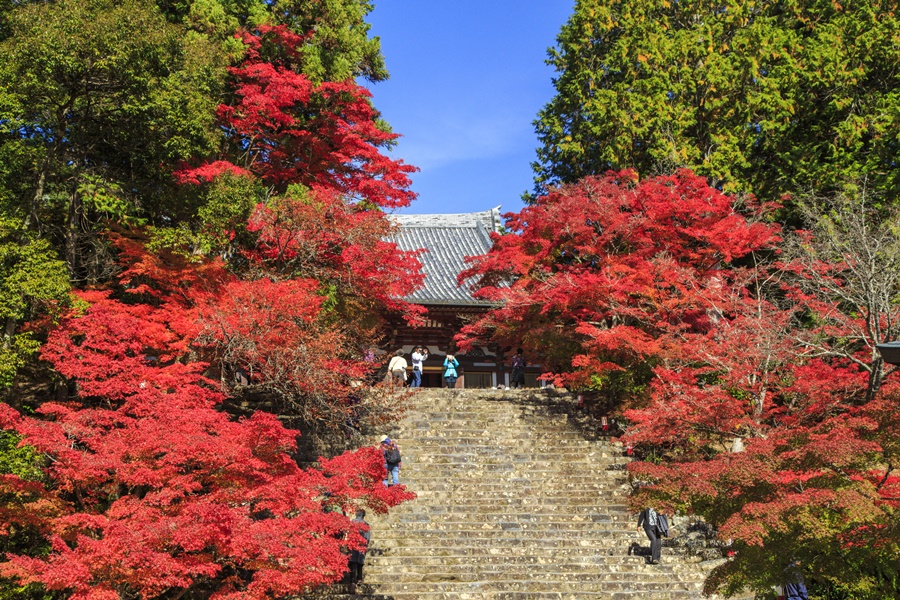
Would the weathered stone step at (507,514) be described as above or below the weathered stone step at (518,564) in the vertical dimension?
above

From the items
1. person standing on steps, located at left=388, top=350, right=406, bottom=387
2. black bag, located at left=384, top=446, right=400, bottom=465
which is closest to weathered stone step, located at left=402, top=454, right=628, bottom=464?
black bag, located at left=384, top=446, right=400, bottom=465

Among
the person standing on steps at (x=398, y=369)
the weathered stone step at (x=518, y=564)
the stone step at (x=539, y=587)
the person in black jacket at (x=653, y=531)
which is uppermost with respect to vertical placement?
the person standing on steps at (x=398, y=369)

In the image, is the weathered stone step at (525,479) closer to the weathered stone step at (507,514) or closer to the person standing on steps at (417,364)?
the weathered stone step at (507,514)

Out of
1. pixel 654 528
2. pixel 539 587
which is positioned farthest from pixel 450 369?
pixel 539 587

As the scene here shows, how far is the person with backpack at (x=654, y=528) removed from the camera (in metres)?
13.0

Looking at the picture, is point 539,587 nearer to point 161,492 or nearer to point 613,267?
point 161,492

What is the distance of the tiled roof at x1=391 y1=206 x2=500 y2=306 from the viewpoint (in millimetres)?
25219

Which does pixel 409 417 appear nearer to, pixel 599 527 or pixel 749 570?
pixel 599 527

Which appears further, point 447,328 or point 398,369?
point 447,328

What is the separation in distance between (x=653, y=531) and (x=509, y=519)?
8.80 feet

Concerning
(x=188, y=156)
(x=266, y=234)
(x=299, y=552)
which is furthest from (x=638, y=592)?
(x=188, y=156)

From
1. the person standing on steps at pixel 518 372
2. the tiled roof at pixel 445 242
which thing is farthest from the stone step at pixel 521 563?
the tiled roof at pixel 445 242

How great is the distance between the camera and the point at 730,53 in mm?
21250

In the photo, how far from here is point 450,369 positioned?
21.9 m
